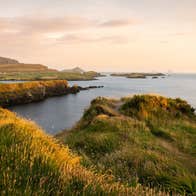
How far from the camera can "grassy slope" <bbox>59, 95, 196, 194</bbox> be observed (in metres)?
6.38

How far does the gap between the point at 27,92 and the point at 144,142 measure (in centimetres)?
4356

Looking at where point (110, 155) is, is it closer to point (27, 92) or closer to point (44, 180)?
point (44, 180)

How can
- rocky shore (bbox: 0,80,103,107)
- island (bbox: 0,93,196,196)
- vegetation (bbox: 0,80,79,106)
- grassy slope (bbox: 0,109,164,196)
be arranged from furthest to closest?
vegetation (bbox: 0,80,79,106) < rocky shore (bbox: 0,80,103,107) < island (bbox: 0,93,196,196) < grassy slope (bbox: 0,109,164,196)

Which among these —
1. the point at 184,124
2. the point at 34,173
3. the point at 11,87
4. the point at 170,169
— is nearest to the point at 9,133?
the point at 34,173

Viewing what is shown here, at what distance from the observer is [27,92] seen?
1994 inches

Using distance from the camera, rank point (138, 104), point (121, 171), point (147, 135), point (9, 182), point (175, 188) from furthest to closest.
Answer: point (138, 104), point (147, 135), point (121, 171), point (175, 188), point (9, 182)

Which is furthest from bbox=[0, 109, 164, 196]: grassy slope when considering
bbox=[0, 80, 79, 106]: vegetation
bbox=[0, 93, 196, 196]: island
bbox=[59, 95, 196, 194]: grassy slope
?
bbox=[0, 80, 79, 106]: vegetation

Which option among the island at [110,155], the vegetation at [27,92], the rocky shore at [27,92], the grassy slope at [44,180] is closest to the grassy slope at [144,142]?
the island at [110,155]

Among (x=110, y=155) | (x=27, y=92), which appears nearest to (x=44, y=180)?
(x=110, y=155)

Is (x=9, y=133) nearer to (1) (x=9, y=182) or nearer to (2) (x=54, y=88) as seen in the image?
(1) (x=9, y=182)

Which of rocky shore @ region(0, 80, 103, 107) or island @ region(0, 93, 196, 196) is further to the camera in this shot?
rocky shore @ region(0, 80, 103, 107)

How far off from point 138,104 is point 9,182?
47.4 feet

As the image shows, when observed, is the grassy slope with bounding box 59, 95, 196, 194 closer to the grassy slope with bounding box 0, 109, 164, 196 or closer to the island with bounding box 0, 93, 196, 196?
the island with bounding box 0, 93, 196, 196

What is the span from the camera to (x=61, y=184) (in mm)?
3453
